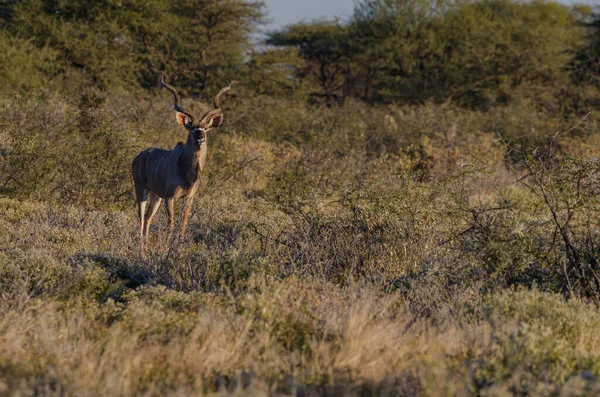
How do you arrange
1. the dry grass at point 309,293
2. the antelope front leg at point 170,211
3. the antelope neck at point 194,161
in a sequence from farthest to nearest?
1. the antelope neck at point 194,161
2. the antelope front leg at point 170,211
3. the dry grass at point 309,293

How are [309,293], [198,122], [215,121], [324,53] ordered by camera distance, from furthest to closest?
1. [324,53]
2. [215,121]
3. [198,122]
4. [309,293]

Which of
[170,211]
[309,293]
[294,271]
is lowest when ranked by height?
[170,211]

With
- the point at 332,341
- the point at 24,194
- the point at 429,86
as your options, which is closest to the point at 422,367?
the point at 332,341

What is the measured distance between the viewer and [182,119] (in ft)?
30.2

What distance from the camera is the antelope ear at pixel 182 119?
910 centimetres

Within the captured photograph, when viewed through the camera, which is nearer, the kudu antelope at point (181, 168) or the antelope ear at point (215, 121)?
the kudu antelope at point (181, 168)

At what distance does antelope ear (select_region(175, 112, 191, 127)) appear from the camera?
9102mm

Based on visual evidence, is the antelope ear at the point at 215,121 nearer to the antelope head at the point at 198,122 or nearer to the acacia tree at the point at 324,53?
the antelope head at the point at 198,122

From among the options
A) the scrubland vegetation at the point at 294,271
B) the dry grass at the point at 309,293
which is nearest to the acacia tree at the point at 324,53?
the scrubland vegetation at the point at 294,271

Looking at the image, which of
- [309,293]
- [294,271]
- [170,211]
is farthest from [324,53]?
[309,293]

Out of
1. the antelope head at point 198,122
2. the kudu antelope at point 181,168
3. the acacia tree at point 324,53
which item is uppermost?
the antelope head at point 198,122

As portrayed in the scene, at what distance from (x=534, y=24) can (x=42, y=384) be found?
28471 millimetres

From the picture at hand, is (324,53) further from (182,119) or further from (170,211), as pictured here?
(170,211)

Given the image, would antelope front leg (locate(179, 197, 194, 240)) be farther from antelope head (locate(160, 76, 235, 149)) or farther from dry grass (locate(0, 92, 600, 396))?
antelope head (locate(160, 76, 235, 149))
